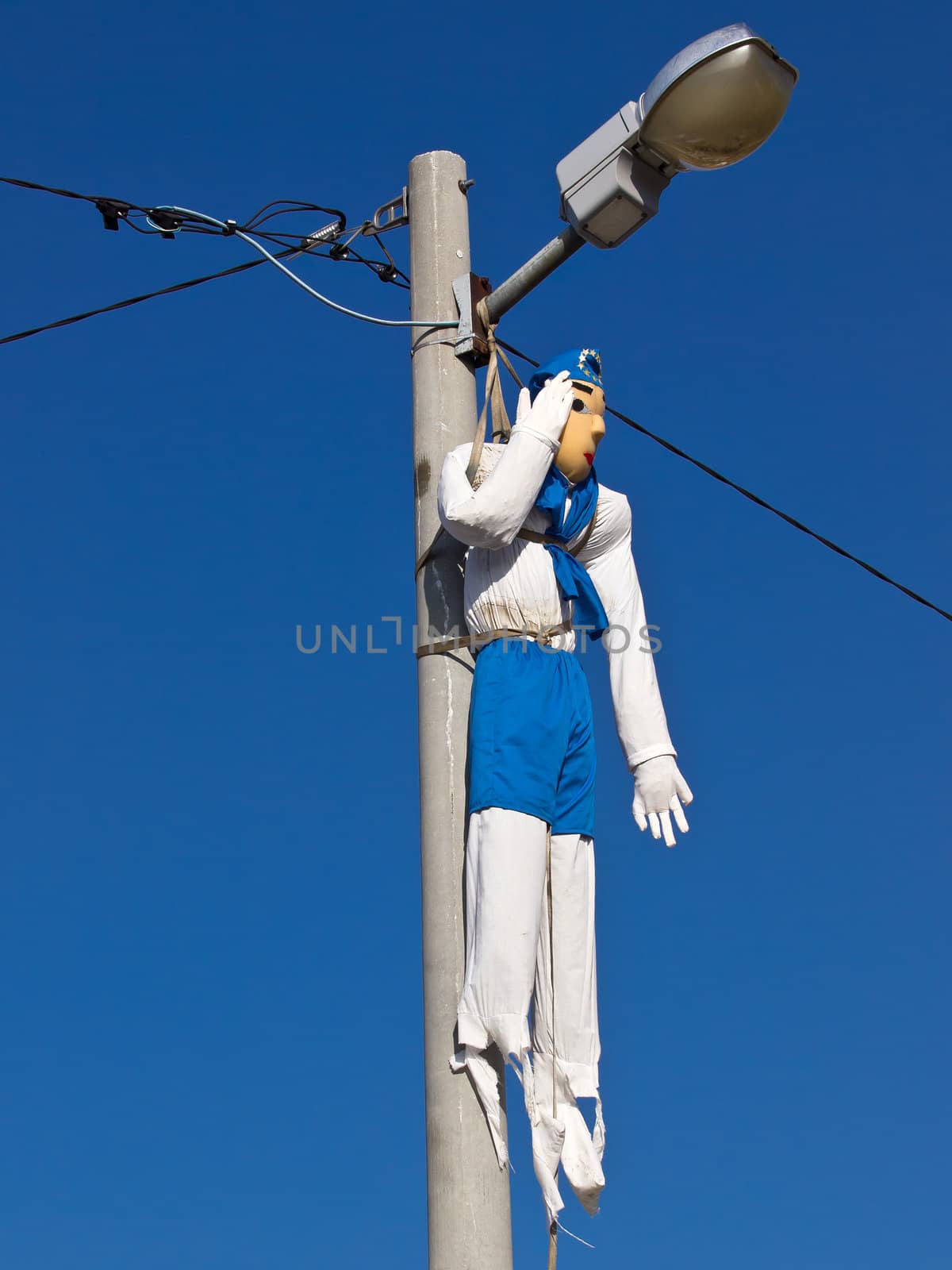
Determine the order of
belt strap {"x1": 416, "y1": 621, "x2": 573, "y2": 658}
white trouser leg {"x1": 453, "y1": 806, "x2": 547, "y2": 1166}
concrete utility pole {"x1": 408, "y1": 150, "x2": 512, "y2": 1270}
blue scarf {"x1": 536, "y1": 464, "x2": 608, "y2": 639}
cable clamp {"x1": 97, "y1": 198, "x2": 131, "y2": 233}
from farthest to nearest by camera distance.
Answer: cable clamp {"x1": 97, "y1": 198, "x2": 131, "y2": 233}, blue scarf {"x1": 536, "y1": 464, "x2": 608, "y2": 639}, belt strap {"x1": 416, "y1": 621, "x2": 573, "y2": 658}, white trouser leg {"x1": 453, "y1": 806, "x2": 547, "y2": 1166}, concrete utility pole {"x1": 408, "y1": 150, "x2": 512, "y2": 1270}

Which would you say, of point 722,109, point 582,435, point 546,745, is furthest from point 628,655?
point 722,109

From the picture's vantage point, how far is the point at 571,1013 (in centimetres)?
518

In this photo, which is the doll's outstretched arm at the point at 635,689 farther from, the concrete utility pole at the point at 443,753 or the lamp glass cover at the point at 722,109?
the lamp glass cover at the point at 722,109

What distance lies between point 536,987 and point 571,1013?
0.13 metres

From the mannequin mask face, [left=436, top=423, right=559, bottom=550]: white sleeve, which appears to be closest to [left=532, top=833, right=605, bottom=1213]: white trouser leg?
[left=436, top=423, right=559, bottom=550]: white sleeve

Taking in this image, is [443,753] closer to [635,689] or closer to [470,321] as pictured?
[635,689]

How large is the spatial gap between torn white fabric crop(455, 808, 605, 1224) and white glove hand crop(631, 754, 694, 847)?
383 mm

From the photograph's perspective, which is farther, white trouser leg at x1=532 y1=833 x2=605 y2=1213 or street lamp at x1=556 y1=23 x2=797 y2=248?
street lamp at x1=556 y1=23 x2=797 y2=248

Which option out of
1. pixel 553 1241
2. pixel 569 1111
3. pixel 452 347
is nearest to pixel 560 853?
pixel 569 1111

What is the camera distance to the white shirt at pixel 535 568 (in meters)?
5.32

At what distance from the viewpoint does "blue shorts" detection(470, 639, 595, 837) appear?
520 cm

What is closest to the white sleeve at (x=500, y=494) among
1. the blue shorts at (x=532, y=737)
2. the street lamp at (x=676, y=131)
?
the blue shorts at (x=532, y=737)

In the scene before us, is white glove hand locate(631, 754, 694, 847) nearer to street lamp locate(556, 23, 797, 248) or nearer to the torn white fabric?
the torn white fabric

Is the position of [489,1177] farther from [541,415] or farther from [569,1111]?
[541,415]
